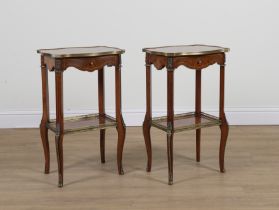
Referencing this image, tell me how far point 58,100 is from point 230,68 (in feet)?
7.72

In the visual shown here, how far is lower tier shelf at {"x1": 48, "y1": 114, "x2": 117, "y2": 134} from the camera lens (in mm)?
3883

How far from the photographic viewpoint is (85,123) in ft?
13.2

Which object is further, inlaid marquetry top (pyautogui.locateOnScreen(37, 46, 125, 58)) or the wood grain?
inlaid marquetry top (pyautogui.locateOnScreen(37, 46, 125, 58))

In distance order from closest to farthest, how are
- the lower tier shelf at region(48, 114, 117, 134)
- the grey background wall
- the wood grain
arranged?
1. the wood grain
2. the lower tier shelf at region(48, 114, 117, 134)
3. the grey background wall

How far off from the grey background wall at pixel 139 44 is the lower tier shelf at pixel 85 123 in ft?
4.71

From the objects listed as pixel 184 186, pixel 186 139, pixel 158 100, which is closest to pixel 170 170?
pixel 184 186

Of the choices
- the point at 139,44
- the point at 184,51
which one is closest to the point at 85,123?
the point at 184,51

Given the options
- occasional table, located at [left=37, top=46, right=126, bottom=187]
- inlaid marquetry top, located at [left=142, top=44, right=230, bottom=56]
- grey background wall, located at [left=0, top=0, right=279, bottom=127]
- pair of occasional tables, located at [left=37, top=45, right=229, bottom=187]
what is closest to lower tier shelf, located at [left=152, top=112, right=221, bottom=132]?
pair of occasional tables, located at [left=37, top=45, right=229, bottom=187]

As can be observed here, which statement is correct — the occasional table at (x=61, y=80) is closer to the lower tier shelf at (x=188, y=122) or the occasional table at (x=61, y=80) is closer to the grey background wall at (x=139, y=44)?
the lower tier shelf at (x=188, y=122)

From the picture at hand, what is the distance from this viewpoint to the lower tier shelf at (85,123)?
153 inches

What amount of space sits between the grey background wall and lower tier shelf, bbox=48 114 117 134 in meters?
1.43

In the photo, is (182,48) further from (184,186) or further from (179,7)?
(179,7)

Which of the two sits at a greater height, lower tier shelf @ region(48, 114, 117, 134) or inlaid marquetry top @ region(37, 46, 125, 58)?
inlaid marquetry top @ region(37, 46, 125, 58)

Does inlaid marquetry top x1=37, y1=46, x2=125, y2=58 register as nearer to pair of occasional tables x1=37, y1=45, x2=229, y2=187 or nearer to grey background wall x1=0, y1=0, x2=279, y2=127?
pair of occasional tables x1=37, y1=45, x2=229, y2=187
